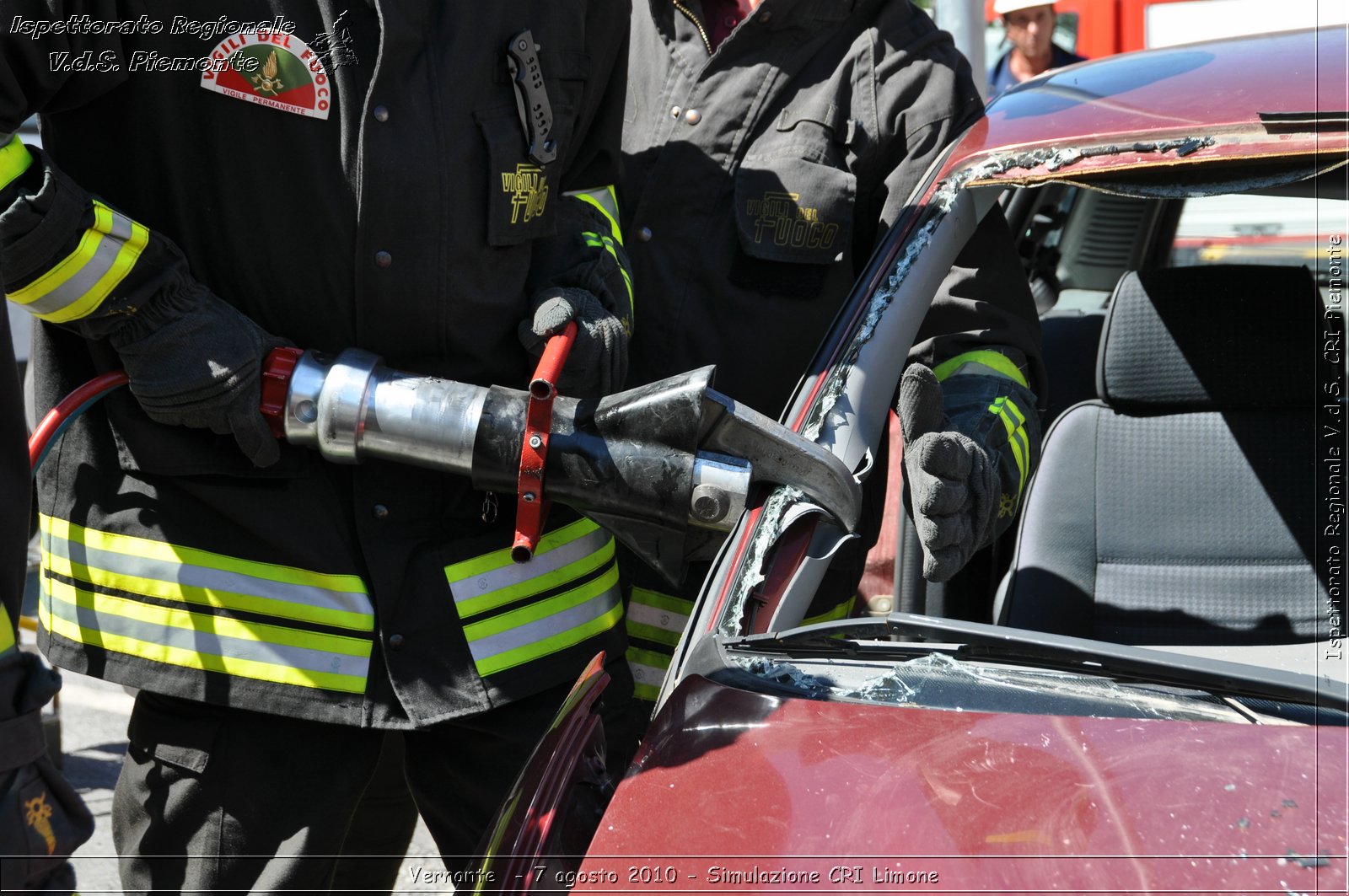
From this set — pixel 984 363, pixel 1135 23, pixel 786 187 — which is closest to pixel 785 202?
pixel 786 187

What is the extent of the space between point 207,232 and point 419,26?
1.26ft

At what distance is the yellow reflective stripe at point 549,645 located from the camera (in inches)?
65.9

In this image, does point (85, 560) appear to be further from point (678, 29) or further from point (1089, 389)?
point (1089, 389)

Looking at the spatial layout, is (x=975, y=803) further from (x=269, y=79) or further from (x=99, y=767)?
(x=99, y=767)

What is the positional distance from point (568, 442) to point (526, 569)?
0.31m

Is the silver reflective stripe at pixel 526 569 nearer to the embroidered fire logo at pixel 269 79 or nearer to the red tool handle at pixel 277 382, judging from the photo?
the red tool handle at pixel 277 382

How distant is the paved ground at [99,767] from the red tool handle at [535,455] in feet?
4.46

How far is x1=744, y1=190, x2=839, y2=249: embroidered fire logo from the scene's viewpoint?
6.62ft

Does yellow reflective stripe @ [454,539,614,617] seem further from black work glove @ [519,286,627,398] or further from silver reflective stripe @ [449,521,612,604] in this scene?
black work glove @ [519,286,627,398]

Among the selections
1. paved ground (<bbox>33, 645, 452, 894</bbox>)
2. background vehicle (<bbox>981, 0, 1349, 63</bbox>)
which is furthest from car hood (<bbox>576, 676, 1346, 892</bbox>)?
background vehicle (<bbox>981, 0, 1349, 63</bbox>)

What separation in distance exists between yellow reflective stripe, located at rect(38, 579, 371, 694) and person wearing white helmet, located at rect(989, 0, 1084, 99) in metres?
4.84

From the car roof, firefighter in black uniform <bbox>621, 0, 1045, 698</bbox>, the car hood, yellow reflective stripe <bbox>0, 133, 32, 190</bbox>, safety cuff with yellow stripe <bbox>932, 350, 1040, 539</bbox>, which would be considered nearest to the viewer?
the car hood

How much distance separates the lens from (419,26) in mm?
1592

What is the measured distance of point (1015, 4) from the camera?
5695 mm
